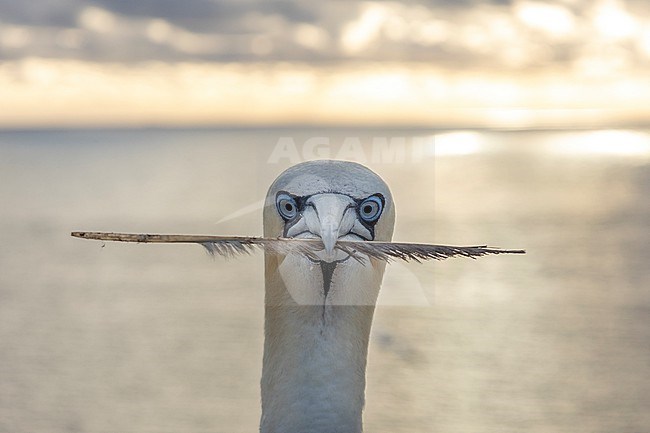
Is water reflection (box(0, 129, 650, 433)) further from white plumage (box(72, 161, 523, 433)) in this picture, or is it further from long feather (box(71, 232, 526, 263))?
long feather (box(71, 232, 526, 263))

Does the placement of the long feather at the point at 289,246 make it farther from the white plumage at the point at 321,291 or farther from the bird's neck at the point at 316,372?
the bird's neck at the point at 316,372

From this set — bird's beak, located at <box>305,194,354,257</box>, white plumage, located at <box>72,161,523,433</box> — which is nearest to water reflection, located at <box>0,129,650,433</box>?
white plumage, located at <box>72,161,523,433</box>

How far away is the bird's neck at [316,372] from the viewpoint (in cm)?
271

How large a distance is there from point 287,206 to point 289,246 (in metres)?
0.30

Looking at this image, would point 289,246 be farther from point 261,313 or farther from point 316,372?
point 261,313

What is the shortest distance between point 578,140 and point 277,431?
3864 cm

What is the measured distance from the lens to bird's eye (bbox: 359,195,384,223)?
2.66 metres

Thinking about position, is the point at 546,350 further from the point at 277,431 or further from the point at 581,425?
the point at 277,431

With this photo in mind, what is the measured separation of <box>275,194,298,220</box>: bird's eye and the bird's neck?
9.1 inches

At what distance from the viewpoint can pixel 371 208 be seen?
2684mm

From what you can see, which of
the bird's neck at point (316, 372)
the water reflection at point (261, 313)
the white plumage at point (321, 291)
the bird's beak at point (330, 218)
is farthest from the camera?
the water reflection at point (261, 313)

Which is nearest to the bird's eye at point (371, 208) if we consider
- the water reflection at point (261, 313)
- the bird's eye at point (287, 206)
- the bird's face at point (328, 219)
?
the bird's face at point (328, 219)

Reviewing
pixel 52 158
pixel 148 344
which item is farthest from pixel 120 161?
pixel 148 344

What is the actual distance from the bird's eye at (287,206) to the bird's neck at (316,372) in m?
0.23
